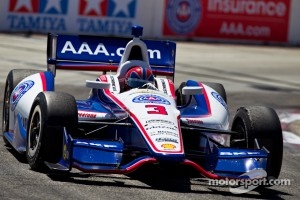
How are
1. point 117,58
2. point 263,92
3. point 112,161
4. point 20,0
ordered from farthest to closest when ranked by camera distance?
1. point 20,0
2. point 263,92
3. point 117,58
4. point 112,161

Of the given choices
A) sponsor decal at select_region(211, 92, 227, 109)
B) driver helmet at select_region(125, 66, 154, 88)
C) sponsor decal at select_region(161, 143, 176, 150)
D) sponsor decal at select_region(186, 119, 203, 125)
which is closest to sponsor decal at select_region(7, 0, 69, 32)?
sponsor decal at select_region(211, 92, 227, 109)

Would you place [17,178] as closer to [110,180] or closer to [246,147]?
[110,180]

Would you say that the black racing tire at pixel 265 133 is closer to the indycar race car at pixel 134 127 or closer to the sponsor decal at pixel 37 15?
the indycar race car at pixel 134 127

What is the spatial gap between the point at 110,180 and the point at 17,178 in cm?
86

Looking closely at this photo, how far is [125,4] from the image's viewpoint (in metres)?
26.7

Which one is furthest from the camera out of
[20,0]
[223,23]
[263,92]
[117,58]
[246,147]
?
[223,23]

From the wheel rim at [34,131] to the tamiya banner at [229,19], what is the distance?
57.8ft

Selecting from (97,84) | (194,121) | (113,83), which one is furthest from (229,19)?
(97,84)

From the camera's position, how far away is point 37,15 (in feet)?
84.6

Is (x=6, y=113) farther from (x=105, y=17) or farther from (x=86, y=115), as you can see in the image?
(x=105, y=17)

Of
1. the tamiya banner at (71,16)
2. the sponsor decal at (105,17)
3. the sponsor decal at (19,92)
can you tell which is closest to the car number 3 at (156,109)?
the sponsor decal at (19,92)

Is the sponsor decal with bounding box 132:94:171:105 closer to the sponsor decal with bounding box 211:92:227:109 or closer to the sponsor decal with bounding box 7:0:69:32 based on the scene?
the sponsor decal with bounding box 211:92:227:109

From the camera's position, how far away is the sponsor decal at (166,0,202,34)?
88.5 ft

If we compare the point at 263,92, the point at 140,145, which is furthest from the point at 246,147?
the point at 263,92
